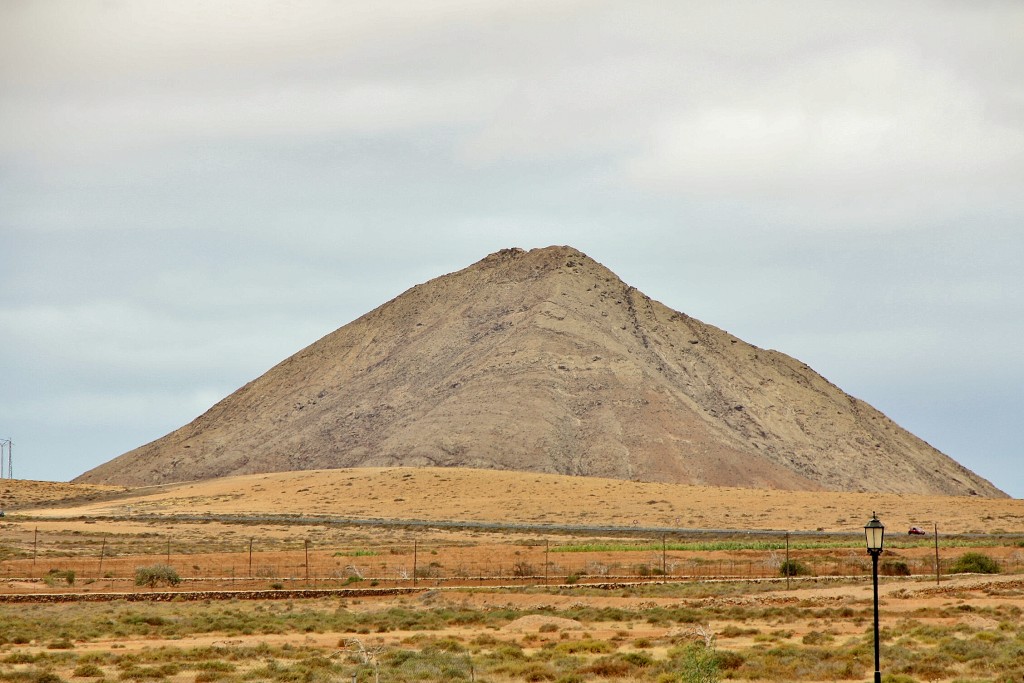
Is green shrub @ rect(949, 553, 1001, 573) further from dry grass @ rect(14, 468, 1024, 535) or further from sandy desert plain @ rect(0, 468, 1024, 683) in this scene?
dry grass @ rect(14, 468, 1024, 535)

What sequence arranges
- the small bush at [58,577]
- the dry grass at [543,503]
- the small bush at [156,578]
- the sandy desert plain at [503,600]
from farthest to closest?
1. the dry grass at [543,503]
2. the small bush at [58,577]
3. the small bush at [156,578]
4. the sandy desert plain at [503,600]

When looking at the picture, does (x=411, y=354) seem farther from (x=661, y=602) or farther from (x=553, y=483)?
(x=661, y=602)

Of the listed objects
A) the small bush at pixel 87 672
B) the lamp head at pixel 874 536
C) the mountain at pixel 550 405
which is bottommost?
the small bush at pixel 87 672

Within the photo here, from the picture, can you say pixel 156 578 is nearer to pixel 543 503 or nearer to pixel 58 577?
pixel 58 577

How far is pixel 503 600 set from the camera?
44.6 meters

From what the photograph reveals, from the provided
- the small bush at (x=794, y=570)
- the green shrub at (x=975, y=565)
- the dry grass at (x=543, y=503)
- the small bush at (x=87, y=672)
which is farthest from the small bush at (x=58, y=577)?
the dry grass at (x=543, y=503)

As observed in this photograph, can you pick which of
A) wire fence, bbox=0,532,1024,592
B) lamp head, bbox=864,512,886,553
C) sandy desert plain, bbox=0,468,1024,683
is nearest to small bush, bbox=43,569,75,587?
wire fence, bbox=0,532,1024,592

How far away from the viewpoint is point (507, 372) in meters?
162

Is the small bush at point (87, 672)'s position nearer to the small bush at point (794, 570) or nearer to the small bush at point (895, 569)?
the small bush at point (794, 570)

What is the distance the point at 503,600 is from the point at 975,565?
1955 centimetres

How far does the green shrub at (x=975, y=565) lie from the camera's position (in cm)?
5181

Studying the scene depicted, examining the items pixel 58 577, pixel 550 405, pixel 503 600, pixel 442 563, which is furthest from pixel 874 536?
pixel 550 405

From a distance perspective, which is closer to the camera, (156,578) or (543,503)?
(156,578)

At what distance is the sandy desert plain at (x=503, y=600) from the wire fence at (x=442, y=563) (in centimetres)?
18
